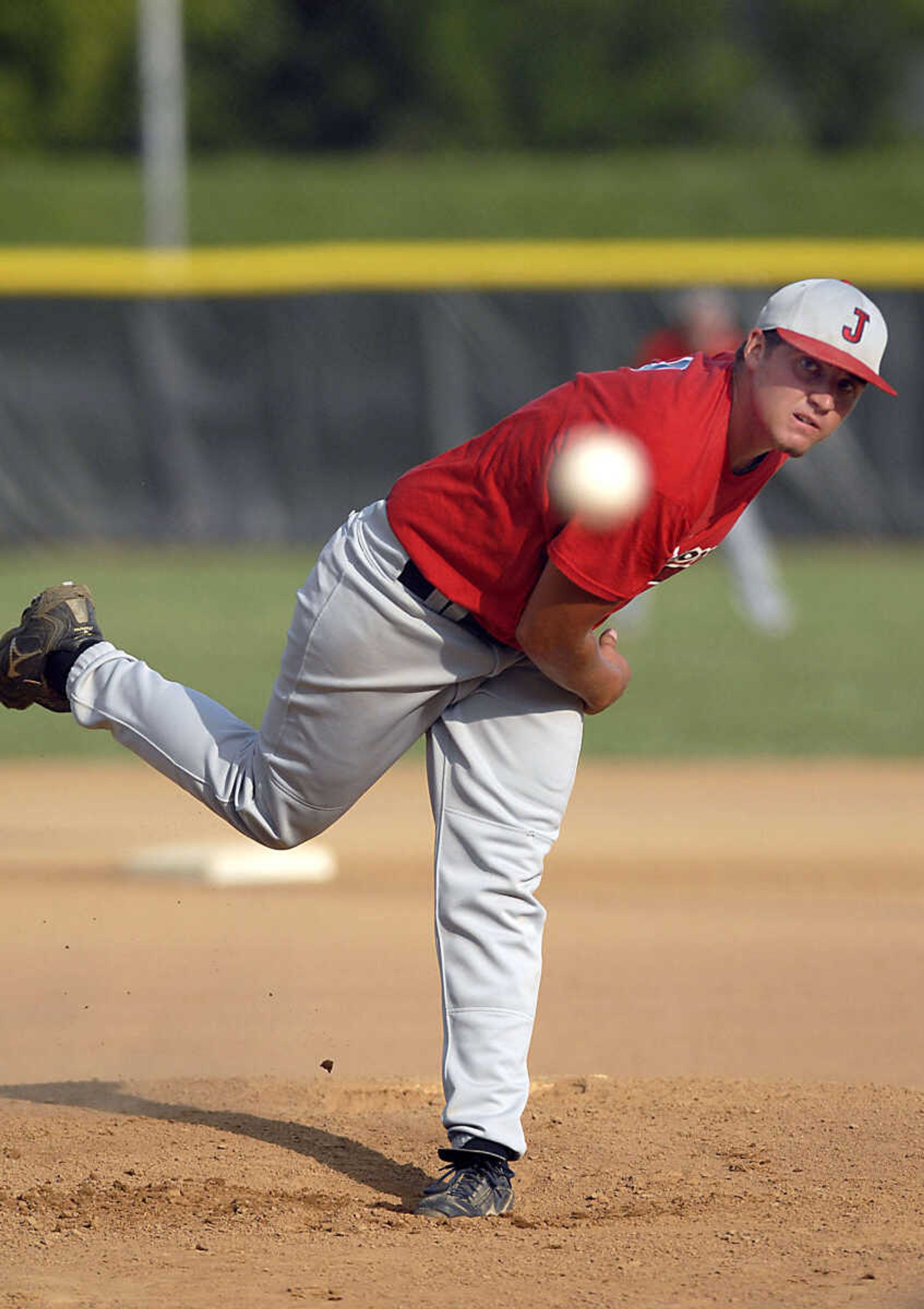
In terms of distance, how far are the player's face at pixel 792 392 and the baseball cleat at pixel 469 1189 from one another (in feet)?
4.24

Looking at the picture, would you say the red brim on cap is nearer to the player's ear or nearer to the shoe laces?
the player's ear

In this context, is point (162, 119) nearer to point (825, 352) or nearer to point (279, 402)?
point (279, 402)

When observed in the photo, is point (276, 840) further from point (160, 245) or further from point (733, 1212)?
point (160, 245)

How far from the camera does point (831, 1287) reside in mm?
2896

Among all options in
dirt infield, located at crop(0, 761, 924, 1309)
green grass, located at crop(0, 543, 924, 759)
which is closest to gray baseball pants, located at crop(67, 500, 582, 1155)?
dirt infield, located at crop(0, 761, 924, 1309)

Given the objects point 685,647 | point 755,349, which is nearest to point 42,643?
point 755,349

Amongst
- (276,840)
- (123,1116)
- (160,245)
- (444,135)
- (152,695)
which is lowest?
(123,1116)

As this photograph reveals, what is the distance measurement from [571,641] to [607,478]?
0.99 feet

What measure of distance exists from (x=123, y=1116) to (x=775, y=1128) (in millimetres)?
1292

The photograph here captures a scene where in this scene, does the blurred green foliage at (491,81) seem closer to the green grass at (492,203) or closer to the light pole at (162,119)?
the green grass at (492,203)

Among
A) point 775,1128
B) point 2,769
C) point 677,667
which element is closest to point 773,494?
Result: point 677,667

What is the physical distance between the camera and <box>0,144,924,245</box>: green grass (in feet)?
87.5

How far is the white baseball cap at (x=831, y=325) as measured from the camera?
291cm

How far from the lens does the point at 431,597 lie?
3219 millimetres
